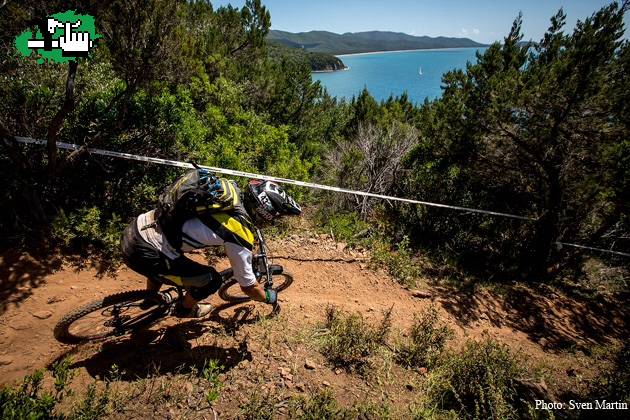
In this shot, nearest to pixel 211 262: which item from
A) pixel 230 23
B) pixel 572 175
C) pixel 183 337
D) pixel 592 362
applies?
pixel 183 337

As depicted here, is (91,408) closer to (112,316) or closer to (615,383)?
(112,316)

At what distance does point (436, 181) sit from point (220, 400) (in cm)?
Result: 860

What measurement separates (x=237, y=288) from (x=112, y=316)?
73.1 inches

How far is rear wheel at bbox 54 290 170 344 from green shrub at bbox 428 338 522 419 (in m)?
3.71

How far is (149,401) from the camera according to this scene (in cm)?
333

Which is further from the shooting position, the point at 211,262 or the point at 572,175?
the point at 572,175

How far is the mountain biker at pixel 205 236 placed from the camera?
3283mm

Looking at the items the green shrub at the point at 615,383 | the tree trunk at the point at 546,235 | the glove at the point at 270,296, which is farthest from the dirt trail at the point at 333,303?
the glove at the point at 270,296

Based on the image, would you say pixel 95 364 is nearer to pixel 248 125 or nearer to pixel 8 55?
pixel 8 55

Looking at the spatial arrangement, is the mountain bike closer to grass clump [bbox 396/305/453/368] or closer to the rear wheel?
the rear wheel

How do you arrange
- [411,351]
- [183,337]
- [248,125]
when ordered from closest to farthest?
[183,337], [411,351], [248,125]

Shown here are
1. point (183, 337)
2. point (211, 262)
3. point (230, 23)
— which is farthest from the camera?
point (230, 23)

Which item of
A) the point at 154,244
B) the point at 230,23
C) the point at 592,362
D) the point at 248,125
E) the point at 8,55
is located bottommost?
the point at 592,362

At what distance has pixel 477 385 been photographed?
13.4 ft
